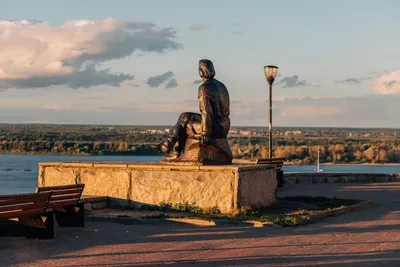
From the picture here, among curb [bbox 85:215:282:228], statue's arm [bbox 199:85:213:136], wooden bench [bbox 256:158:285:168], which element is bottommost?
curb [bbox 85:215:282:228]

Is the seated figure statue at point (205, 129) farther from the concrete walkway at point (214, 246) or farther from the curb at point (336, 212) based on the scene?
the concrete walkway at point (214, 246)

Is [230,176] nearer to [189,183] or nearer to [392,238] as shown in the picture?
[189,183]

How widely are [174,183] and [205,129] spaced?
145cm

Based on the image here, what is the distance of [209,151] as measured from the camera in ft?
51.7

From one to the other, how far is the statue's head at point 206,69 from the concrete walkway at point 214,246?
166 inches

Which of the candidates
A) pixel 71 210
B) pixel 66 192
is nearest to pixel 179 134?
pixel 71 210

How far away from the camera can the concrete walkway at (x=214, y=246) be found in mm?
9625

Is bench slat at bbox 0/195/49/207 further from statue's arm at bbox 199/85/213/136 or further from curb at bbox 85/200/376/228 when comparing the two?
statue's arm at bbox 199/85/213/136

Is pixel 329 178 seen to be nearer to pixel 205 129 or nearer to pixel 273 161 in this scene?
pixel 273 161

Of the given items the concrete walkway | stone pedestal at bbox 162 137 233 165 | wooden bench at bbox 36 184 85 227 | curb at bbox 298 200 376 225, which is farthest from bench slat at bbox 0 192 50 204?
stone pedestal at bbox 162 137 233 165

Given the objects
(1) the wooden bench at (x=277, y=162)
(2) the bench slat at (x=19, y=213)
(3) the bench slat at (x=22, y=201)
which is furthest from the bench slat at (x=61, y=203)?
(1) the wooden bench at (x=277, y=162)

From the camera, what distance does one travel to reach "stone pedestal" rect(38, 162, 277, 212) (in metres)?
14.3

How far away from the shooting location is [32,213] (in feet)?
36.3

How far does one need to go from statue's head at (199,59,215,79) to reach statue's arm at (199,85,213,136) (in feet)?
1.27
